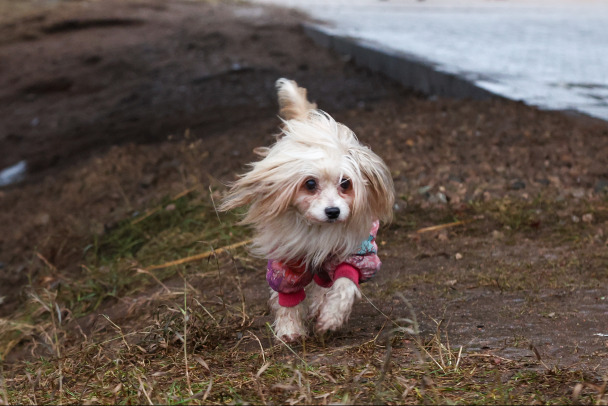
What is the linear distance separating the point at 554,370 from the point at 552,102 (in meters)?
4.75

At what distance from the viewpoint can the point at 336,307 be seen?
3.30m

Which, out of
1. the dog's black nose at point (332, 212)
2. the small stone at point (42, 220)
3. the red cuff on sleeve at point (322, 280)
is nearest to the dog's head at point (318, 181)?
the dog's black nose at point (332, 212)

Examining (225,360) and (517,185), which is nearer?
(225,360)

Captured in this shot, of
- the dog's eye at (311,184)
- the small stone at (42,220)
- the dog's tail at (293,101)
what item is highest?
the dog's tail at (293,101)

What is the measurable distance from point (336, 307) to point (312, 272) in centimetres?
28

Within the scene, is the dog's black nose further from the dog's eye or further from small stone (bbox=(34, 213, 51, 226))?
small stone (bbox=(34, 213, 51, 226))

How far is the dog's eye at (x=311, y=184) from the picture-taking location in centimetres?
319

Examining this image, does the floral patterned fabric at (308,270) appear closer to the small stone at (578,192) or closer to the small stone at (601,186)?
the small stone at (578,192)

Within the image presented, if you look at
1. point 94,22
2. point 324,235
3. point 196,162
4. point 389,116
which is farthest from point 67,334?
point 94,22

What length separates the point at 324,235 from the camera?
333cm

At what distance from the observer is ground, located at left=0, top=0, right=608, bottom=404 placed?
2.80 m

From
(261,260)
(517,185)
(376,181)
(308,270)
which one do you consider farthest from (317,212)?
(517,185)

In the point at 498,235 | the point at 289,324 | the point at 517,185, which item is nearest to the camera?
the point at 289,324

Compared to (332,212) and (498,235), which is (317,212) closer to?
(332,212)
